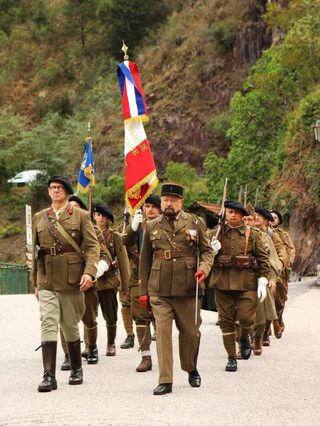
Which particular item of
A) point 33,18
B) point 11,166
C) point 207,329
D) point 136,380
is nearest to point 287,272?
point 207,329

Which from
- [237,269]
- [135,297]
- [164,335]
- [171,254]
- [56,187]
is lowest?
[164,335]

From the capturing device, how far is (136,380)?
434 inches

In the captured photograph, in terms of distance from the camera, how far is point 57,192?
425 inches

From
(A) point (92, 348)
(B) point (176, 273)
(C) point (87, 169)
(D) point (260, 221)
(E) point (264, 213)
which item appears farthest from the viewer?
(C) point (87, 169)

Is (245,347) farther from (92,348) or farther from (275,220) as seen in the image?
(275,220)

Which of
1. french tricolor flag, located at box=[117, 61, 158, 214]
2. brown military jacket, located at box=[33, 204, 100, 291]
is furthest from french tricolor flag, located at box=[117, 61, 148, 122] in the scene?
brown military jacket, located at box=[33, 204, 100, 291]

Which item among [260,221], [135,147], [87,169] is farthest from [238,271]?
[87,169]

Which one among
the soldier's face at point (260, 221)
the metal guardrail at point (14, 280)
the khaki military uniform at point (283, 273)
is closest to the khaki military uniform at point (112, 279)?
the soldier's face at point (260, 221)

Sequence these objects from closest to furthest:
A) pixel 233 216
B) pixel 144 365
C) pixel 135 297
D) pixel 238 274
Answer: pixel 144 365 → pixel 238 274 → pixel 233 216 → pixel 135 297

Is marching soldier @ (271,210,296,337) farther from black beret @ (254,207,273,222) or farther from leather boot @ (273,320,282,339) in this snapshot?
black beret @ (254,207,273,222)

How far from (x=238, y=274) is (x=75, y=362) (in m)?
2.32

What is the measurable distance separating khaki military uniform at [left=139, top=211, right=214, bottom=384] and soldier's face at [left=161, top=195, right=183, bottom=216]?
0.09 metres

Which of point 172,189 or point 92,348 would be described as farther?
point 92,348

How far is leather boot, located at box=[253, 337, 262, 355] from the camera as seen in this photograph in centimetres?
1320
